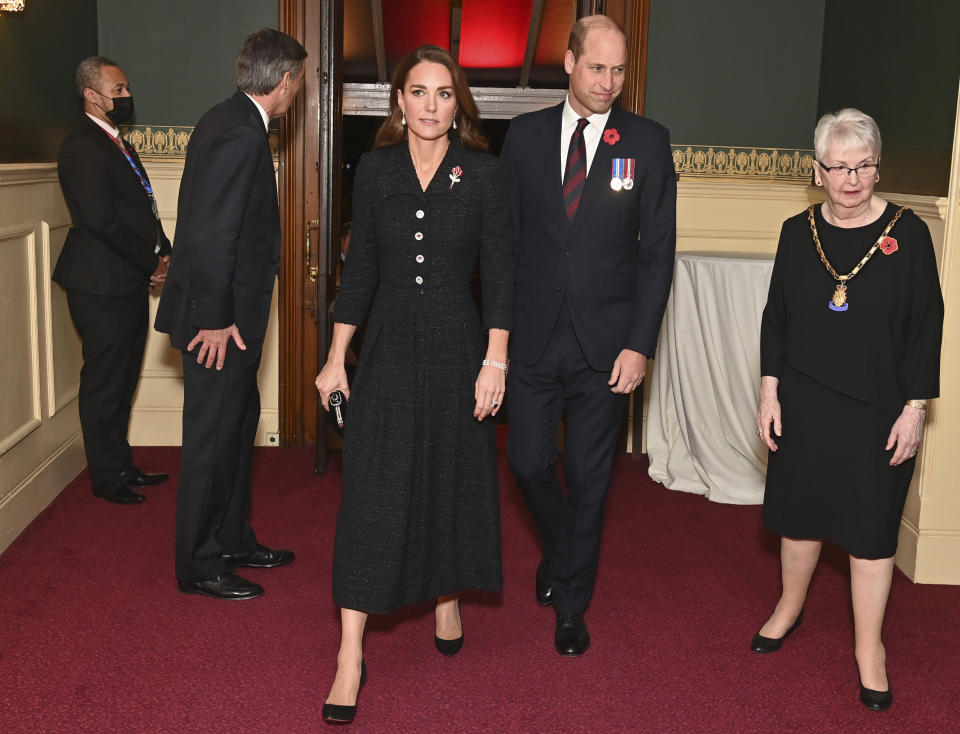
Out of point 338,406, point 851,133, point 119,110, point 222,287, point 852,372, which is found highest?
point 119,110

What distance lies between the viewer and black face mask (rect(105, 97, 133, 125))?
4.45 meters

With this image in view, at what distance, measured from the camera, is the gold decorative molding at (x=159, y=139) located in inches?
200

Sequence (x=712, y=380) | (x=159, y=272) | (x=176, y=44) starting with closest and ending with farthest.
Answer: (x=159, y=272), (x=712, y=380), (x=176, y=44)

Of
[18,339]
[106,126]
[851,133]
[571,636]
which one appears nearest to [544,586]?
[571,636]

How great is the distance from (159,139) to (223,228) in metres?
2.26

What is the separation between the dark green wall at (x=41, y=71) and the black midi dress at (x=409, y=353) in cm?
199

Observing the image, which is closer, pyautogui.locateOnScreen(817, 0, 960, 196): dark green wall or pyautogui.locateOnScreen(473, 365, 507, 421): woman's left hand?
pyautogui.locateOnScreen(473, 365, 507, 421): woman's left hand

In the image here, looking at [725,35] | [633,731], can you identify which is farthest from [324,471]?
[725,35]

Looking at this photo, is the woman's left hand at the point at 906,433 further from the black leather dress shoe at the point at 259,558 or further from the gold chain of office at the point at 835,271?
the black leather dress shoe at the point at 259,558

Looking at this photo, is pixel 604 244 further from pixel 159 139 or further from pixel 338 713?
pixel 159 139

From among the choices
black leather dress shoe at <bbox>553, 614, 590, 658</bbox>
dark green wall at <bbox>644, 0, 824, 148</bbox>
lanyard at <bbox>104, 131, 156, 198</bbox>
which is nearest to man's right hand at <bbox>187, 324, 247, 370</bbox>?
black leather dress shoe at <bbox>553, 614, 590, 658</bbox>

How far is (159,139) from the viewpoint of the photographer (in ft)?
16.8

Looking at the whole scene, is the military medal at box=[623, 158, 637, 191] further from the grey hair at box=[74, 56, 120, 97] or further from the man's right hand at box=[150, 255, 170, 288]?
the grey hair at box=[74, 56, 120, 97]

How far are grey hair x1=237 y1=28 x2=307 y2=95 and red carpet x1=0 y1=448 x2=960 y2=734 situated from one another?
1.63 meters
